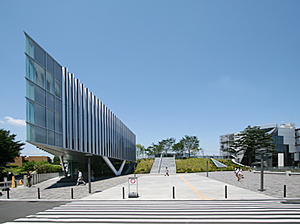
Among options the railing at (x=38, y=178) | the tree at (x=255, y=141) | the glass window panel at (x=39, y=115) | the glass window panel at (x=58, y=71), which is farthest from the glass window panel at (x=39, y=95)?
the tree at (x=255, y=141)

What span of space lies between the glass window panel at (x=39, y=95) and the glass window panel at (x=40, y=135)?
240cm

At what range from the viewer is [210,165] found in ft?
212

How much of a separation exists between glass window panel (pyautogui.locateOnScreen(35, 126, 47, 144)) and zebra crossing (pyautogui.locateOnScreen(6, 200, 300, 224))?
8.60 m

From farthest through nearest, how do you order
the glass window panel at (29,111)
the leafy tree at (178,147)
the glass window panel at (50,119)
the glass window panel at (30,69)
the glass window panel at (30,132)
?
the leafy tree at (178,147) < the glass window panel at (50,119) < the glass window panel at (30,69) < the glass window panel at (29,111) < the glass window panel at (30,132)

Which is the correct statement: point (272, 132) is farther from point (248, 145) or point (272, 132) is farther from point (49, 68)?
point (49, 68)

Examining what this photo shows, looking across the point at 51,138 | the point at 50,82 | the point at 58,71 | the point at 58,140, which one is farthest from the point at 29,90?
the point at 58,140

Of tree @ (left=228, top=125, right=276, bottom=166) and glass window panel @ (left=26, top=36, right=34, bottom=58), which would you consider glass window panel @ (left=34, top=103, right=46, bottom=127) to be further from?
tree @ (left=228, top=125, right=276, bottom=166)

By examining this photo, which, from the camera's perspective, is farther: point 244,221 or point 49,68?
point 49,68

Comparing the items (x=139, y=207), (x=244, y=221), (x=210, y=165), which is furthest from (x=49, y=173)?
(x=210, y=165)

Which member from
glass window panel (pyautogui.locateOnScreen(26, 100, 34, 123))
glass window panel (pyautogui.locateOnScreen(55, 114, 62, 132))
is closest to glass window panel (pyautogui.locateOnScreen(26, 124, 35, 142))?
glass window panel (pyautogui.locateOnScreen(26, 100, 34, 123))

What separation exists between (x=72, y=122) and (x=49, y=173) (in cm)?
1393

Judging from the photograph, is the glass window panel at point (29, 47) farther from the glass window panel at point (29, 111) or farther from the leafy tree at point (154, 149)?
the leafy tree at point (154, 149)

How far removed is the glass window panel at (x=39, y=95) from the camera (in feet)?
68.4

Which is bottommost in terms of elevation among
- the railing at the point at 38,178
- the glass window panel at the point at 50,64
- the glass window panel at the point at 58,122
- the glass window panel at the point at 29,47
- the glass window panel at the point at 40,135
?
the railing at the point at 38,178
